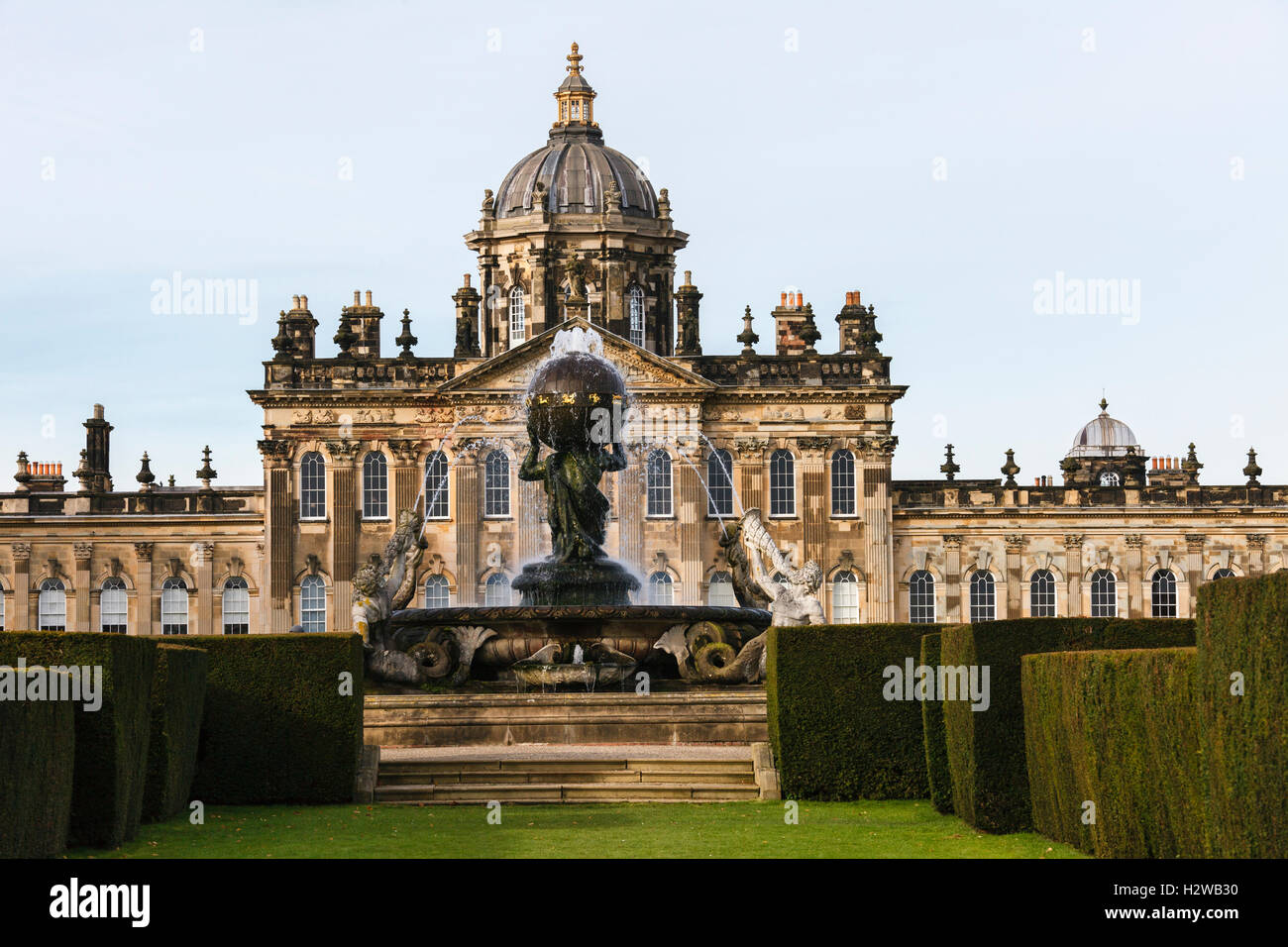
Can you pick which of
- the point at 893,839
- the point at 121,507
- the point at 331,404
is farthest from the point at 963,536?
the point at 893,839

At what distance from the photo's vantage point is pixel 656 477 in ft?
197

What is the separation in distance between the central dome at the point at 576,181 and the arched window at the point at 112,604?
1677 centimetres

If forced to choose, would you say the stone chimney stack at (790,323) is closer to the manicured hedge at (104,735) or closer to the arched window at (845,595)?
the arched window at (845,595)

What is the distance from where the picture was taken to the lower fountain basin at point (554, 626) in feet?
81.8

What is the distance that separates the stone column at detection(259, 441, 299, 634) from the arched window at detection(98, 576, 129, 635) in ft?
15.8

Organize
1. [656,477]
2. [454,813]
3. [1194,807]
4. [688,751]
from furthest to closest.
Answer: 1. [656,477]
2. [688,751]
3. [454,813]
4. [1194,807]

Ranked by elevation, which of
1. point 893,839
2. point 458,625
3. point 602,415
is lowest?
point 893,839

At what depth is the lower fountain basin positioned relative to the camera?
2494cm

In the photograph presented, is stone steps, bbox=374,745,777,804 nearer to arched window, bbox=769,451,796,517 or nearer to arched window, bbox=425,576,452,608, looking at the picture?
arched window, bbox=425,576,452,608

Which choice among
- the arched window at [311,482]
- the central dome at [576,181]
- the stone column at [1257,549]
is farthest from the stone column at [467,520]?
the stone column at [1257,549]

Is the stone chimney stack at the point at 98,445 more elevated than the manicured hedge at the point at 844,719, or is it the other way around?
the stone chimney stack at the point at 98,445

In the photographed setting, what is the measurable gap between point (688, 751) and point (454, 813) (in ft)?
11.3
